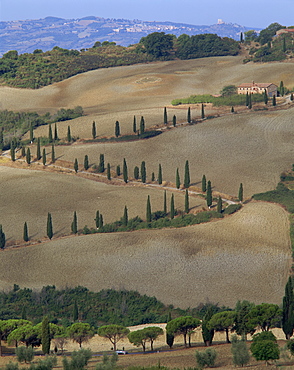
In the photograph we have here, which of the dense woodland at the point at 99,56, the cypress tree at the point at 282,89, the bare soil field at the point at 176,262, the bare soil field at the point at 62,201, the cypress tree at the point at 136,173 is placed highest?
the dense woodland at the point at 99,56

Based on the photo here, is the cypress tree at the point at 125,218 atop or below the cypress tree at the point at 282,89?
below

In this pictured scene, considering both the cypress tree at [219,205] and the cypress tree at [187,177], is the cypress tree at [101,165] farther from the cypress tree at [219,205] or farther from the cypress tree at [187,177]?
the cypress tree at [219,205]

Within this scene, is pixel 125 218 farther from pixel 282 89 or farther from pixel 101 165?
pixel 282 89

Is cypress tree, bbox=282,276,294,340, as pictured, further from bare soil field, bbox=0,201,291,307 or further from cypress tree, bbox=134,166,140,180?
cypress tree, bbox=134,166,140,180

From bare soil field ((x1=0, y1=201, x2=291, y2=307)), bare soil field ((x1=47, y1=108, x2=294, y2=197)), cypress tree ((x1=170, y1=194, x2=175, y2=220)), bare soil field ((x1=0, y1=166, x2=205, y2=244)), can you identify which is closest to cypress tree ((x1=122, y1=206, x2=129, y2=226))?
bare soil field ((x1=0, y1=166, x2=205, y2=244))

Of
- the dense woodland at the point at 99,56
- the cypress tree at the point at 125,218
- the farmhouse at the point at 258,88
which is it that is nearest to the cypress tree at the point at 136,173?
the cypress tree at the point at 125,218

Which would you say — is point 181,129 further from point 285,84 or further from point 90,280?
point 90,280

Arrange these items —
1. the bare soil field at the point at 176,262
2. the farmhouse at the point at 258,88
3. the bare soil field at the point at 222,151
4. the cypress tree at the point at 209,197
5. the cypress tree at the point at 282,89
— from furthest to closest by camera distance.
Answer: the cypress tree at the point at 282,89 → the farmhouse at the point at 258,88 → the bare soil field at the point at 222,151 → the cypress tree at the point at 209,197 → the bare soil field at the point at 176,262
